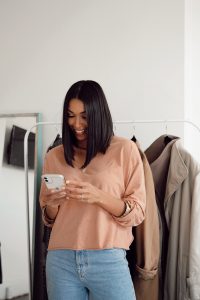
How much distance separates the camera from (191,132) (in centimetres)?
185

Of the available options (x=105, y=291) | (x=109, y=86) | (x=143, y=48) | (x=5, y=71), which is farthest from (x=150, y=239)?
(x=5, y=71)

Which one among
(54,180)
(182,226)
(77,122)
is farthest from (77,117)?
(182,226)

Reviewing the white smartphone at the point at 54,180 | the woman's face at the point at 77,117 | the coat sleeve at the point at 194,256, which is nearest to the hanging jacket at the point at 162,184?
the coat sleeve at the point at 194,256

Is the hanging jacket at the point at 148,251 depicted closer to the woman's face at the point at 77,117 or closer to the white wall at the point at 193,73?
the woman's face at the point at 77,117

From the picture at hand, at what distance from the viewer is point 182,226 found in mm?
1421

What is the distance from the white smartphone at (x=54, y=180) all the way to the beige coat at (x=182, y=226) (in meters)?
0.51

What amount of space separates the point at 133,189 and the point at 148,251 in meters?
0.31

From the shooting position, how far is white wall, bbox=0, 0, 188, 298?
1.76m

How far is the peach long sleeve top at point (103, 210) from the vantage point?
114cm

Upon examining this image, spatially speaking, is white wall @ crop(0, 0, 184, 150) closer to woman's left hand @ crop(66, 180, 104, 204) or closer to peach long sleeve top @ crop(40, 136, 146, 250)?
peach long sleeve top @ crop(40, 136, 146, 250)

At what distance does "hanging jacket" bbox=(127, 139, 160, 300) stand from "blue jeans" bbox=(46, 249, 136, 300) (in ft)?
0.64

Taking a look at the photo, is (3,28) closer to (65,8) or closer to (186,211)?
(65,8)

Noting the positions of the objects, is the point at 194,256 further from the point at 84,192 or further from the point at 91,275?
the point at 84,192

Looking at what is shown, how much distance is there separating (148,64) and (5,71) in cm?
87
